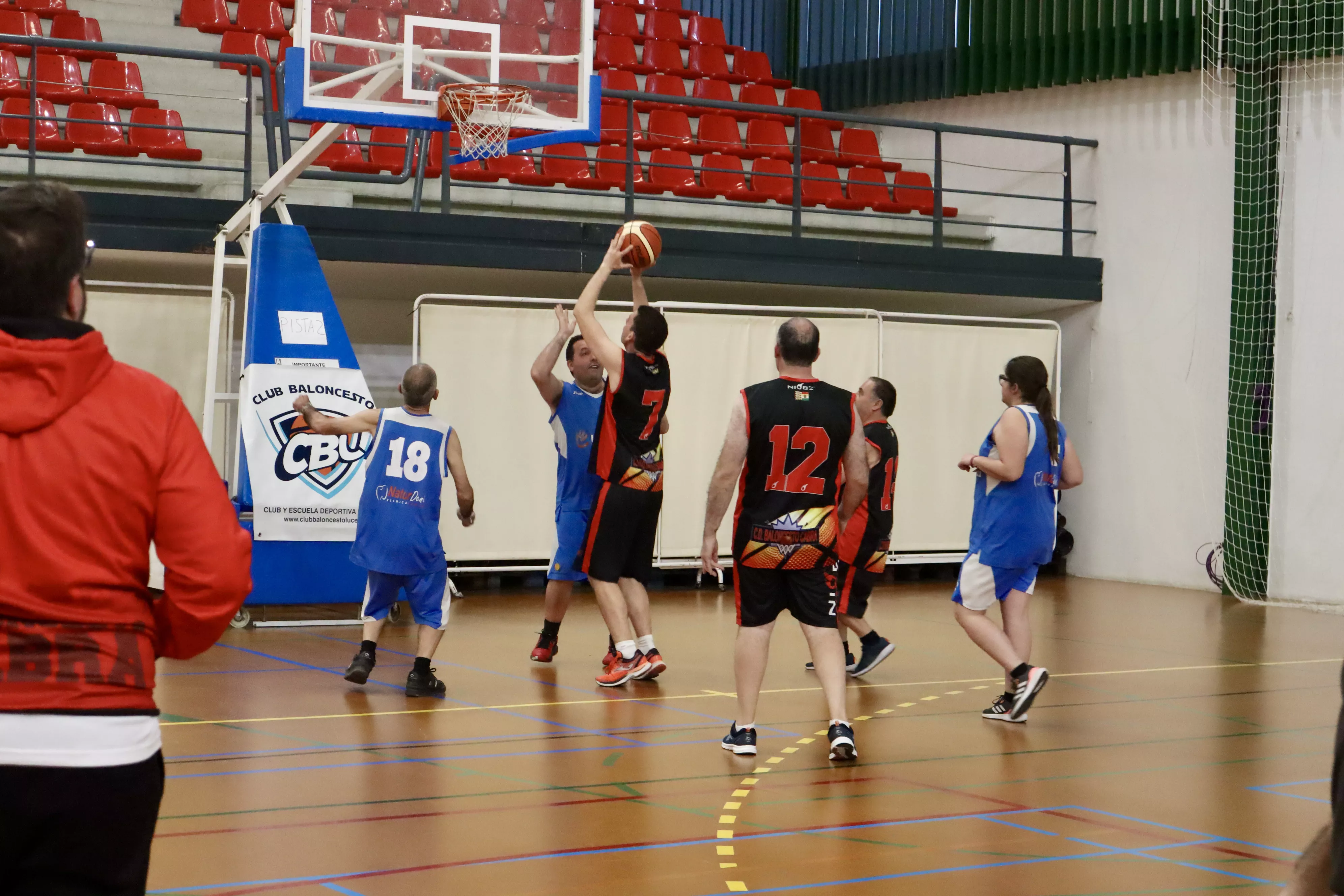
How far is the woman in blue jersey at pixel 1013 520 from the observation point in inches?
265

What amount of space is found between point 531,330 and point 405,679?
4.88m

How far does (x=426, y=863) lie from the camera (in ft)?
13.8

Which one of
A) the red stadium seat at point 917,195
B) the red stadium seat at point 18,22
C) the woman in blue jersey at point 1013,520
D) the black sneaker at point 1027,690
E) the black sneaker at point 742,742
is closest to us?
the black sneaker at point 742,742

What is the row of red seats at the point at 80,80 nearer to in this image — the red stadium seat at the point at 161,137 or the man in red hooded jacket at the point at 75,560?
the red stadium seat at the point at 161,137

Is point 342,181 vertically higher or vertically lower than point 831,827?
higher

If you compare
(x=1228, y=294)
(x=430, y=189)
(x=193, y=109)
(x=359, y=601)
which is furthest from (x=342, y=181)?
(x=1228, y=294)

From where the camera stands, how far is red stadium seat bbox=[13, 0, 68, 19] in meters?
13.3

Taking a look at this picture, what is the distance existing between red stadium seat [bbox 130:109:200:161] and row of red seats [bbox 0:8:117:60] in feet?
2.66

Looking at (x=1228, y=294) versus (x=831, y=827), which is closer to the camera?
(x=831, y=827)

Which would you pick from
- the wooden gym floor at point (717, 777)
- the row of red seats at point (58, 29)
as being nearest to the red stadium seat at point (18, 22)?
the row of red seats at point (58, 29)

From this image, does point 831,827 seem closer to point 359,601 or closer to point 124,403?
point 124,403

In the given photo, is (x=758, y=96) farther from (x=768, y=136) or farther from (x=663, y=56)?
(x=663, y=56)

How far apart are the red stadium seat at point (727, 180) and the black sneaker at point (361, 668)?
7.66m

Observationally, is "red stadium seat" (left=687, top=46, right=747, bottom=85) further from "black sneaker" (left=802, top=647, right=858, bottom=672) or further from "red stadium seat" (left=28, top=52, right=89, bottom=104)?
"black sneaker" (left=802, top=647, right=858, bottom=672)
